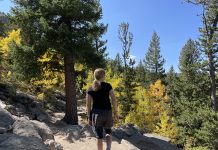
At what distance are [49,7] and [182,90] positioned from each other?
29019 millimetres

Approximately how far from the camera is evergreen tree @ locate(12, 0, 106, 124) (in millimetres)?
16781

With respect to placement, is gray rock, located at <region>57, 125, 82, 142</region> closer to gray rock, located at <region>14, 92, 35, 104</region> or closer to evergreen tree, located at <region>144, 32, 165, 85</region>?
gray rock, located at <region>14, 92, 35, 104</region>

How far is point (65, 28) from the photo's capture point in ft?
55.0

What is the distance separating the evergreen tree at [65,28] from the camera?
16.8 meters

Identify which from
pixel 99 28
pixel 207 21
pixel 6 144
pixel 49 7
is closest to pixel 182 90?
pixel 207 21

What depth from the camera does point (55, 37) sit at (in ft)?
55.6

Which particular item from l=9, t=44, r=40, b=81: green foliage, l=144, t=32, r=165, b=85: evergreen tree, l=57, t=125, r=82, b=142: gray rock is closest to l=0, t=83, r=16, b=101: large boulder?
l=9, t=44, r=40, b=81: green foliage

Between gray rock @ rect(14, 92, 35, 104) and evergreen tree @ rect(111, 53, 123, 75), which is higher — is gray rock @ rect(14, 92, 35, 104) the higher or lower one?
the lower one

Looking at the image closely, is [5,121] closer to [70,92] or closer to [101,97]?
[101,97]

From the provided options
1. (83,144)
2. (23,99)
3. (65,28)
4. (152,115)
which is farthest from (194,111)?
(83,144)

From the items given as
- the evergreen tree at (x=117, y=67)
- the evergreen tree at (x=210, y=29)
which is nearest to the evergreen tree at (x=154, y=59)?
the evergreen tree at (x=117, y=67)

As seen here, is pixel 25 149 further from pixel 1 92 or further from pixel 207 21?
pixel 207 21

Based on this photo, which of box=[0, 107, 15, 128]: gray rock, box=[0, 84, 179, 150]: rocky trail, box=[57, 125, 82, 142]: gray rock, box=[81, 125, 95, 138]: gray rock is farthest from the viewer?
box=[81, 125, 95, 138]: gray rock

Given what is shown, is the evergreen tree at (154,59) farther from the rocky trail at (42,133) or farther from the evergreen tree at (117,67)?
the rocky trail at (42,133)
